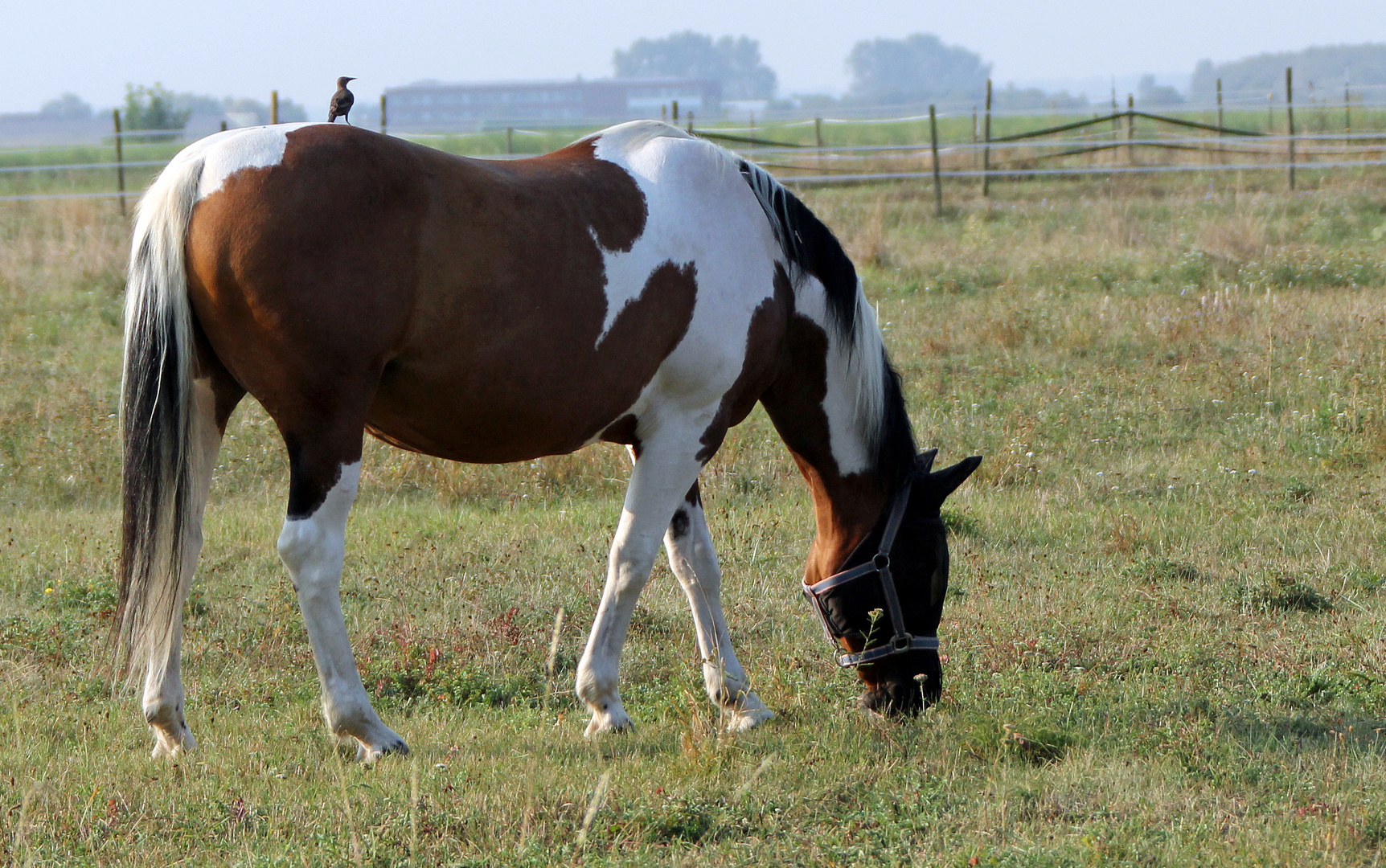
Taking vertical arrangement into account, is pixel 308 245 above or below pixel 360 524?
above

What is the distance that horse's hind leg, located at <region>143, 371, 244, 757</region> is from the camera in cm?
346

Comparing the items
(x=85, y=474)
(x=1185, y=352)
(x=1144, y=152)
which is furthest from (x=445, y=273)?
(x=1144, y=152)

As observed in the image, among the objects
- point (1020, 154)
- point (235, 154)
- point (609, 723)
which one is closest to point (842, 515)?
point (609, 723)

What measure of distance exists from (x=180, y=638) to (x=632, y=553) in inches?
55.1

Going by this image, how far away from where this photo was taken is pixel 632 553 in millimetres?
3834

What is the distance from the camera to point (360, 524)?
241 inches

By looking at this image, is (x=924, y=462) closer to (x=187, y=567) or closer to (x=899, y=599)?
(x=899, y=599)

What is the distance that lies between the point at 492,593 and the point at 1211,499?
12.6ft

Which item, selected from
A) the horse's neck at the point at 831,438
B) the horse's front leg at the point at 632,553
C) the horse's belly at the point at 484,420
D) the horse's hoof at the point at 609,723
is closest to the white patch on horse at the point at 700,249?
the horse's front leg at the point at 632,553

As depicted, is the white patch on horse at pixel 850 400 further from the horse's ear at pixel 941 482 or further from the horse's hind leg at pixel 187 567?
the horse's hind leg at pixel 187 567

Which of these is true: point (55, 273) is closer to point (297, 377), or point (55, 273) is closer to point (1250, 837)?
point (297, 377)

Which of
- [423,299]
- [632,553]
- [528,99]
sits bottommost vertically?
[632,553]

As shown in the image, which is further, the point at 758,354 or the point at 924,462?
the point at 924,462

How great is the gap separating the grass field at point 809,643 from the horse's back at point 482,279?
3.39 ft
